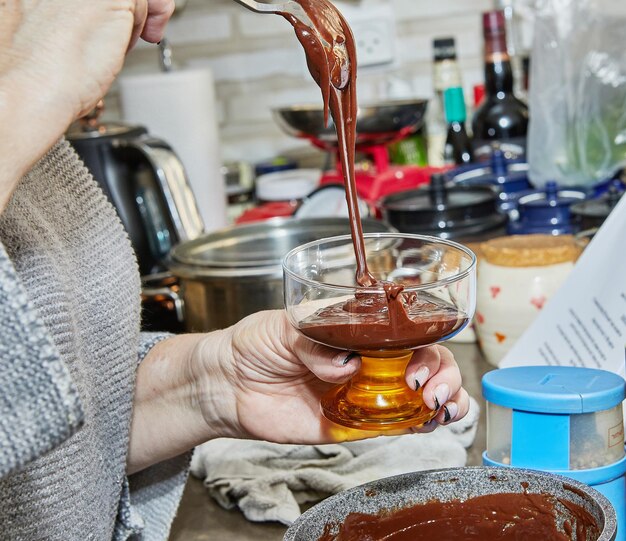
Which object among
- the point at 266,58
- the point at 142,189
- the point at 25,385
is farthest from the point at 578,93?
the point at 25,385

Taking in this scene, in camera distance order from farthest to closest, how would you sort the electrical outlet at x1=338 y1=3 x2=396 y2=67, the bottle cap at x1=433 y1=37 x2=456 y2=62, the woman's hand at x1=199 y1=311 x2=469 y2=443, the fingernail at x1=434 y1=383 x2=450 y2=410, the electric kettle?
the electrical outlet at x1=338 y1=3 x2=396 y2=67 < the bottle cap at x1=433 y1=37 x2=456 y2=62 < the electric kettle < the woman's hand at x1=199 y1=311 x2=469 y2=443 < the fingernail at x1=434 y1=383 x2=450 y2=410

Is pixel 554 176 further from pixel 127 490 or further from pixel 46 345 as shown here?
pixel 46 345

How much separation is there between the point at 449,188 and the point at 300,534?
1131 mm

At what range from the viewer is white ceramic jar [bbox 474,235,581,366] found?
4.61 ft

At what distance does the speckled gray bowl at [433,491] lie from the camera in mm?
773

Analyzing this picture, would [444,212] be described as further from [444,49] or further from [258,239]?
[444,49]

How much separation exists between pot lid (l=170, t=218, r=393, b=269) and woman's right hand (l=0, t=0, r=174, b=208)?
0.79 m

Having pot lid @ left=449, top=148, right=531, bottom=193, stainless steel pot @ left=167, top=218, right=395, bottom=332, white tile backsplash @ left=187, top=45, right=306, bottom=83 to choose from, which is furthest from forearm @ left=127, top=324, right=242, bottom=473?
white tile backsplash @ left=187, top=45, right=306, bottom=83

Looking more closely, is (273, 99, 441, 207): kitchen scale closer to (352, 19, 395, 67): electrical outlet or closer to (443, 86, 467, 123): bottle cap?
(443, 86, 467, 123): bottle cap

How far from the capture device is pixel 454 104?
7.85 feet

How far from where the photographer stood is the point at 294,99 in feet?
10.1

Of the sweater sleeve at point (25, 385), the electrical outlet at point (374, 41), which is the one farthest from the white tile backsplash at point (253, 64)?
the sweater sleeve at point (25, 385)

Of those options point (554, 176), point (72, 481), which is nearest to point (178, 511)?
point (72, 481)

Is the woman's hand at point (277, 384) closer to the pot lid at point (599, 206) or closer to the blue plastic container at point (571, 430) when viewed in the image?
the blue plastic container at point (571, 430)
